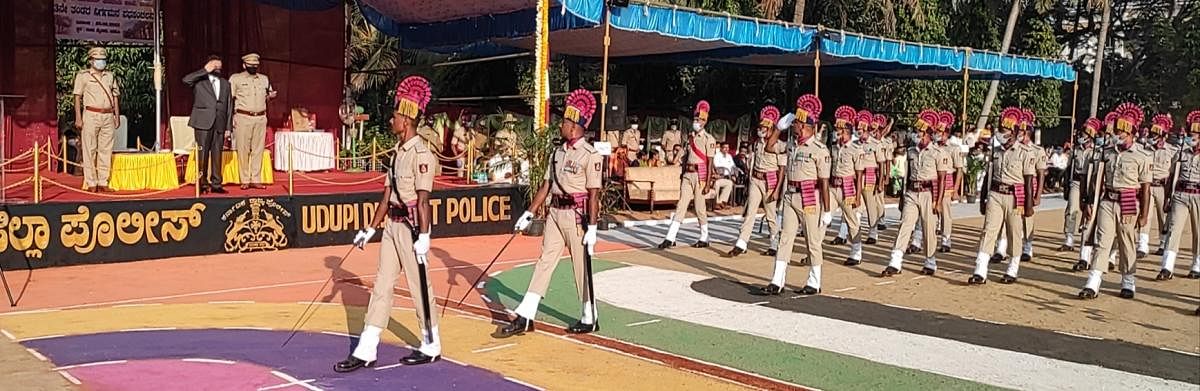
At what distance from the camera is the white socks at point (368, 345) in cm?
653

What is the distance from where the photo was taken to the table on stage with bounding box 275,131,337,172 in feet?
60.6

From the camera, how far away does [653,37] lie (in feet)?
58.9

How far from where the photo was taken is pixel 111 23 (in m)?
18.0

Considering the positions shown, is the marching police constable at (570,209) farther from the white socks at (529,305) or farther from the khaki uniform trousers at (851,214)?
the khaki uniform trousers at (851,214)

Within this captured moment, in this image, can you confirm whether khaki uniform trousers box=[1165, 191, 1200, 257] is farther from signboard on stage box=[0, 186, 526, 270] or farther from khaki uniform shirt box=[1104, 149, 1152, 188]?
signboard on stage box=[0, 186, 526, 270]

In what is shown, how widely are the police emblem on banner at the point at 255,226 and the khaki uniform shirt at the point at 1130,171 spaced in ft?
32.0

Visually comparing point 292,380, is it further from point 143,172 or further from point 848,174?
point 143,172

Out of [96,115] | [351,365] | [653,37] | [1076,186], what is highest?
[653,37]

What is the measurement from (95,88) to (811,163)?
912cm

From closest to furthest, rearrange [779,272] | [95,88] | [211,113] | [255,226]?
[779,272] → [255,226] → [95,88] → [211,113]

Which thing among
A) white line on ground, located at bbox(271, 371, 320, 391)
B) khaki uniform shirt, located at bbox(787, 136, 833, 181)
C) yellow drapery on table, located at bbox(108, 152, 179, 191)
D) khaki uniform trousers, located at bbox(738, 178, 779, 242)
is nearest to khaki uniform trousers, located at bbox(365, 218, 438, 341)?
white line on ground, located at bbox(271, 371, 320, 391)

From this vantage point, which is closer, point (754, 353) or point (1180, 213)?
point (754, 353)

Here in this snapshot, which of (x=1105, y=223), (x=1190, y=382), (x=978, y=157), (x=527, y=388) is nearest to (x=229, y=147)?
(x=527, y=388)

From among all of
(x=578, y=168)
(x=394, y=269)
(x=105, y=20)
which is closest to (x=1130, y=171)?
(x=578, y=168)
